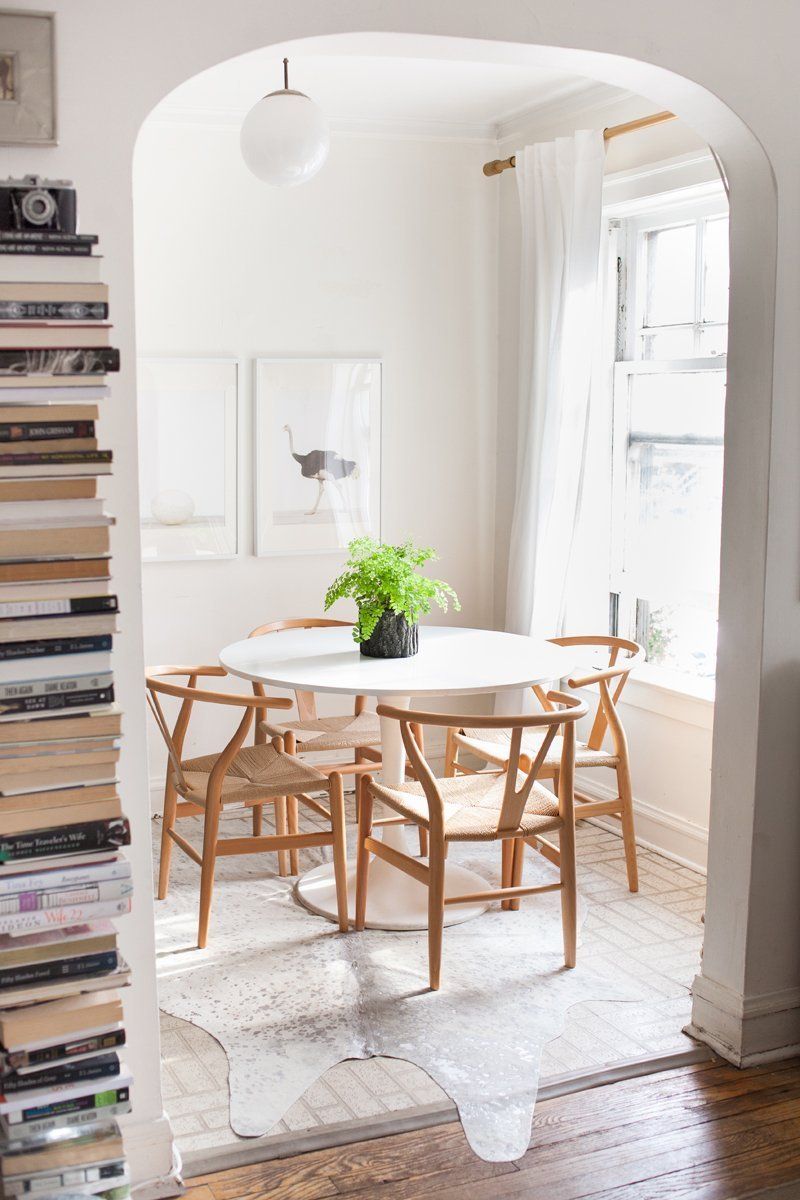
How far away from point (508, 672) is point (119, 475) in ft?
5.41

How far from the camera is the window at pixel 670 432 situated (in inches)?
166

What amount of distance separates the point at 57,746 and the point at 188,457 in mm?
2822

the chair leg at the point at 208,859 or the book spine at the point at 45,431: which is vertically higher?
the book spine at the point at 45,431

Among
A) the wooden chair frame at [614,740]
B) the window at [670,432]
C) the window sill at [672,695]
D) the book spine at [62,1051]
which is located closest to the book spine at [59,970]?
the book spine at [62,1051]

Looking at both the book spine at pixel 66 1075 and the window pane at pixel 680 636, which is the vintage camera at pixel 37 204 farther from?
the window pane at pixel 680 636

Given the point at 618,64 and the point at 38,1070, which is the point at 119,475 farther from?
the point at 618,64

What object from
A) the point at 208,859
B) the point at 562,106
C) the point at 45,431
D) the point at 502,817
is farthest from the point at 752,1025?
the point at 562,106

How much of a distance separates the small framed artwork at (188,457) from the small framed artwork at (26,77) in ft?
8.19

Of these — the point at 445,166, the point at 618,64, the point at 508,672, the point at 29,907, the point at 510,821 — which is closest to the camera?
the point at 29,907

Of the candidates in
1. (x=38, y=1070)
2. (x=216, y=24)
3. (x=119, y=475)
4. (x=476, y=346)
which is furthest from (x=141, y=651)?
(x=476, y=346)

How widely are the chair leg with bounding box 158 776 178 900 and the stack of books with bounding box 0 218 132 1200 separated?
177 cm

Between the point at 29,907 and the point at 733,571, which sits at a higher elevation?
the point at 733,571

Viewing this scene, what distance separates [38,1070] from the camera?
80.7 inches

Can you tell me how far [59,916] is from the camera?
2041mm
